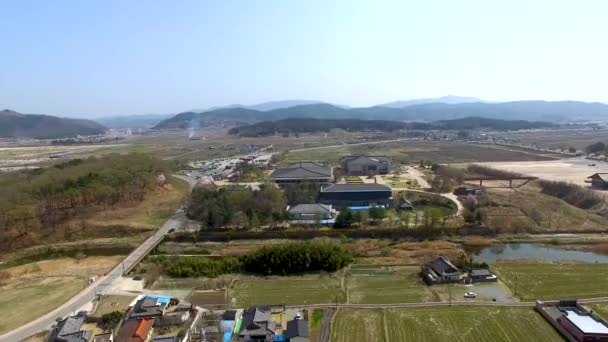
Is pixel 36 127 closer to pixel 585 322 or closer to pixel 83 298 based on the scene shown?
pixel 83 298

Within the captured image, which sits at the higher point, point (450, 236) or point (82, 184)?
point (82, 184)

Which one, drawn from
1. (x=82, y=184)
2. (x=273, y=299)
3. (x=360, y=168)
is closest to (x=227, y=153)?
(x=360, y=168)

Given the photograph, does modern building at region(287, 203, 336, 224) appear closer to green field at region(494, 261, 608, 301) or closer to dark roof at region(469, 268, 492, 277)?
dark roof at region(469, 268, 492, 277)

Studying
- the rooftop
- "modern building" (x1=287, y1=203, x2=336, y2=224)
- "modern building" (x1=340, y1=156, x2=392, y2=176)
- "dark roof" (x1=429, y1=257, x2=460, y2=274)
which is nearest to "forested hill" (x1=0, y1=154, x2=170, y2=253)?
"modern building" (x1=287, y1=203, x2=336, y2=224)

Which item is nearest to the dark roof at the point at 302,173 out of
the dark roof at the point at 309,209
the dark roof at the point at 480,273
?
the dark roof at the point at 309,209

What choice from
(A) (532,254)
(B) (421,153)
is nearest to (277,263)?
(A) (532,254)

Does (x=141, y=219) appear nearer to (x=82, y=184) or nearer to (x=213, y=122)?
(x=82, y=184)
